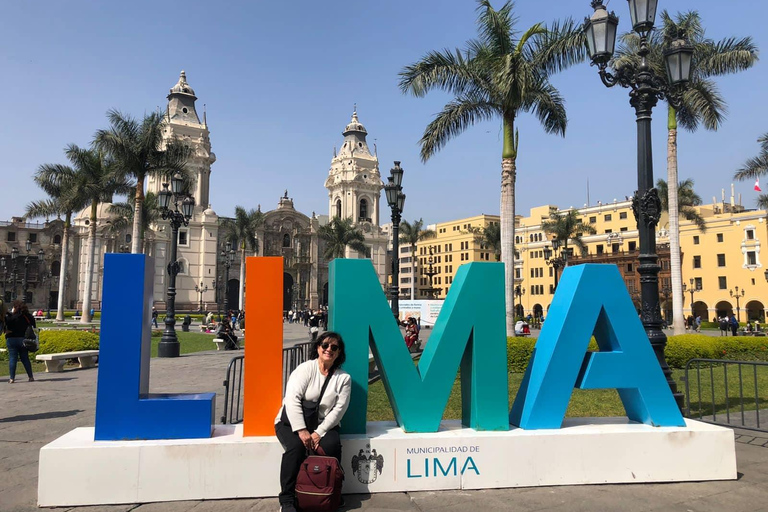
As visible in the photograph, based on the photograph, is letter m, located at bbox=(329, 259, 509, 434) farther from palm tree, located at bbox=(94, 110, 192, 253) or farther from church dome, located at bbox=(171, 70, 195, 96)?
church dome, located at bbox=(171, 70, 195, 96)

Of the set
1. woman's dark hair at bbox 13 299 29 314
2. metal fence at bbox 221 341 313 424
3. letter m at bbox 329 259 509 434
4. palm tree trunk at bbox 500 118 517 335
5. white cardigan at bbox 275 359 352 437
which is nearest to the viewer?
white cardigan at bbox 275 359 352 437

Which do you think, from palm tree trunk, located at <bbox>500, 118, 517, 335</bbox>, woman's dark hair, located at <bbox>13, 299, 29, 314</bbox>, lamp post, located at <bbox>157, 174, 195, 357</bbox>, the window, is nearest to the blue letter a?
palm tree trunk, located at <bbox>500, 118, 517, 335</bbox>

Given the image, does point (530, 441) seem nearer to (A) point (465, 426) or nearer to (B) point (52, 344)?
(A) point (465, 426)

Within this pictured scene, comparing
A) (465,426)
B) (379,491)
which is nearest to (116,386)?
(379,491)

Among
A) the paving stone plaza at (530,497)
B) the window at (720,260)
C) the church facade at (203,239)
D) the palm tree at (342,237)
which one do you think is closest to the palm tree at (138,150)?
the paving stone plaza at (530,497)

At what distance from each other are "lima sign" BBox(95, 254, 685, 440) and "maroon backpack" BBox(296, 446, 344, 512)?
0.78m

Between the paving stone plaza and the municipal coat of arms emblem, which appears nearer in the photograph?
the paving stone plaza

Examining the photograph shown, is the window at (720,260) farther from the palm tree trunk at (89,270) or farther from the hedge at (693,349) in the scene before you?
the palm tree trunk at (89,270)

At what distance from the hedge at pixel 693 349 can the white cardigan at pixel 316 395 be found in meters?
7.81

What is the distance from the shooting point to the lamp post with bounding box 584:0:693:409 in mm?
7051

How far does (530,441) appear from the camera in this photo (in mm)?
4852

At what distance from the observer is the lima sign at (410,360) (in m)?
4.73

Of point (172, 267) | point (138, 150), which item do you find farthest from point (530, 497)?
point (138, 150)

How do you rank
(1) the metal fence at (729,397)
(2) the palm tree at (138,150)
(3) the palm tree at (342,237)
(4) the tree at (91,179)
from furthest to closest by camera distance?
1. (3) the palm tree at (342,237)
2. (4) the tree at (91,179)
3. (2) the palm tree at (138,150)
4. (1) the metal fence at (729,397)
